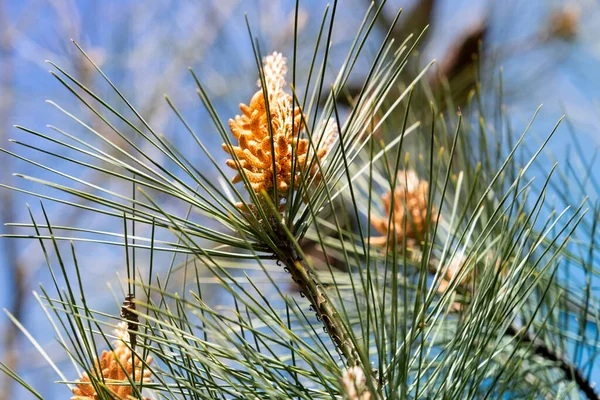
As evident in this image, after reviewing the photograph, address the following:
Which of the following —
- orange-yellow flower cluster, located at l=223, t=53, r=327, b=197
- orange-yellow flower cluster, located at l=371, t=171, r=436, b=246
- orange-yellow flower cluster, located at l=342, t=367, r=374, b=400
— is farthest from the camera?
orange-yellow flower cluster, located at l=371, t=171, r=436, b=246

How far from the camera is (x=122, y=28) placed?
1.98m

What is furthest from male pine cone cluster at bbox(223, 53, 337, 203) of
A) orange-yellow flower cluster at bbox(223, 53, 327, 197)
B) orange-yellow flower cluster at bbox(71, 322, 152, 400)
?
orange-yellow flower cluster at bbox(71, 322, 152, 400)

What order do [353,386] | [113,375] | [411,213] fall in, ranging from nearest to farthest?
[353,386] → [113,375] → [411,213]

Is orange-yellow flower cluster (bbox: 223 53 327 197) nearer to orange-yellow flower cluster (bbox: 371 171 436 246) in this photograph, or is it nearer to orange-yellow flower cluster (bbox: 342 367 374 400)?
orange-yellow flower cluster (bbox: 342 367 374 400)

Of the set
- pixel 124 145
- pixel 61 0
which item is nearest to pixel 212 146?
pixel 124 145

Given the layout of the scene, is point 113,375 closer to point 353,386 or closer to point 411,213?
point 353,386

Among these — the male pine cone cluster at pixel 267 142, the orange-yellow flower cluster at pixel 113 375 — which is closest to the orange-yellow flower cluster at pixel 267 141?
the male pine cone cluster at pixel 267 142

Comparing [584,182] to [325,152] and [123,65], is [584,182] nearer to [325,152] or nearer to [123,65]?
[325,152]

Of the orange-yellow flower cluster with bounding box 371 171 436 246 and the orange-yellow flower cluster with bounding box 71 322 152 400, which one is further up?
the orange-yellow flower cluster with bounding box 371 171 436 246

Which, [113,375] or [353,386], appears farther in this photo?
[113,375]

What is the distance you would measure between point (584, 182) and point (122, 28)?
65.5 inches

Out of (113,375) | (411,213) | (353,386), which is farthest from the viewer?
(411,213)

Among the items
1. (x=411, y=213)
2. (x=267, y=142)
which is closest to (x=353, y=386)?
(x=267, y=142)

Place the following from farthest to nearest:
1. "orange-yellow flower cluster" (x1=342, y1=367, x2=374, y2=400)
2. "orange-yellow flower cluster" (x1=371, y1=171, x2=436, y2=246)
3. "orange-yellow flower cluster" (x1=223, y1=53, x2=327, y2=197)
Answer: "orange-yellow flower cluster" (x1=371, y1=171, x2=436, y2=246), "orange-yellow flower cluster" (x1=223, y1=53, x2=327, y2=197), "orange-yellow flower cluster" (x1=342, y1=367, x2=374, y2=400)
